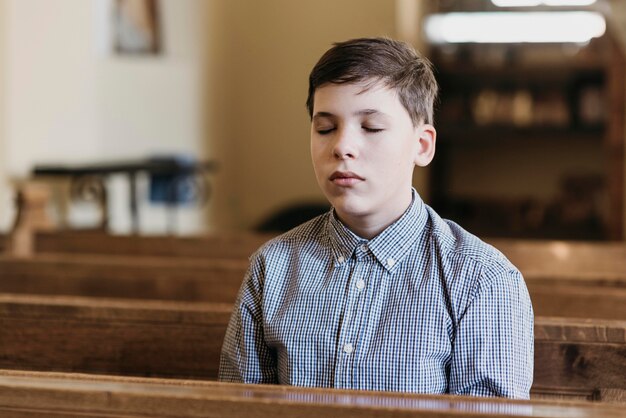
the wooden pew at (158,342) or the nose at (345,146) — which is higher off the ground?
the nose at (345,146)

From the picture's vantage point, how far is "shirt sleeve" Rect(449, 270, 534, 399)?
147 cm

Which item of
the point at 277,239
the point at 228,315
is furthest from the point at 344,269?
the point at 228,315

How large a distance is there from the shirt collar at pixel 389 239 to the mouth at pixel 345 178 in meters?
0.10

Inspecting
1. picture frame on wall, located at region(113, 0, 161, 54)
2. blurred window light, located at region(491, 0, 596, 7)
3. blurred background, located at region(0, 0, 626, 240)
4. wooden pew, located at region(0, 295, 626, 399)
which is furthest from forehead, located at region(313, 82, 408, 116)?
blurred window light, located at region(491, 0, 596, 7)

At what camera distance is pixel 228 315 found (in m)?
2.07

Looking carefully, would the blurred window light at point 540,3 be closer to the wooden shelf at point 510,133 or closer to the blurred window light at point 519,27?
the blurred window light at point 519,27

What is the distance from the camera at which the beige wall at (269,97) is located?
9367 millimetres

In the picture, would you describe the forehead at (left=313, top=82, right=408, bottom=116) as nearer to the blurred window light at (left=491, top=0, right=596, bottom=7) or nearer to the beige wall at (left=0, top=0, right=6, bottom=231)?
the beige wall at (left=0, top=0, right=6, bottom=231)

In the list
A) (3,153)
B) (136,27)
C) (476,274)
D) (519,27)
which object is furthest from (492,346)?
(519,27)

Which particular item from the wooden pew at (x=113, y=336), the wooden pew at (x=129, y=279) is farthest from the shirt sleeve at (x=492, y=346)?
the wooden pew at (x=129, y=279)

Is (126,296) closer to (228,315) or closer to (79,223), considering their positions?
(228,315)

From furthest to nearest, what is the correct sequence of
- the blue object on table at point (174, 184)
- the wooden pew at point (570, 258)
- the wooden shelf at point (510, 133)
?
the wooden shelf at point (510, 133) → the blue object on table at point (174, 184) → the wooden pew at point (570, 258)

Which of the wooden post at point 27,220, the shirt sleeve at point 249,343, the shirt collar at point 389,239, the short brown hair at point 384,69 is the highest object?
the short brown hair at point 384,69

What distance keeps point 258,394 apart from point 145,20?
21.8 feet
